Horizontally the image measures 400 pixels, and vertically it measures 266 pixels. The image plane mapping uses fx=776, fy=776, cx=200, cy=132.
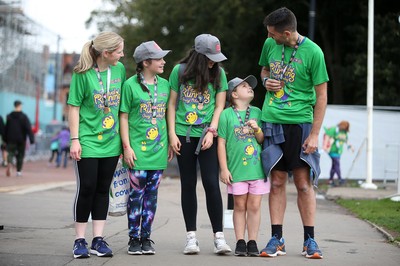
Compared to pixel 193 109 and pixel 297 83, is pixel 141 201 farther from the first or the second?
pixel 297 83

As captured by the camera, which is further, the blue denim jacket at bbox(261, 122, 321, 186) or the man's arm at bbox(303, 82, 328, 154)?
the blue denim jacket at bbox(261, 122, 321, 186)

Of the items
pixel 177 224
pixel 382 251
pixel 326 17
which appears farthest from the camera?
pixel 326 17

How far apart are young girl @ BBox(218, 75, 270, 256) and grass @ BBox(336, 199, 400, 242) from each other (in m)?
2.18

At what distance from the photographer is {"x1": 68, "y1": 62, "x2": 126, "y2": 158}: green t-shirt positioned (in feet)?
21.8

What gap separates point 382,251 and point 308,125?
155 centimetres

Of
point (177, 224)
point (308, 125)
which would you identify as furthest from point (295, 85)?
point (177, 224)

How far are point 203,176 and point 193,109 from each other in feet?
1.97

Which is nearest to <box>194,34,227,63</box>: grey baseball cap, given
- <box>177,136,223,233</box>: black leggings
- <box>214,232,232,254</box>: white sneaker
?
<box>177,136,223,233</box>: black leggings

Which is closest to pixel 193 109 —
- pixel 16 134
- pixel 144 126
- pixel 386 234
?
pixel 144 126

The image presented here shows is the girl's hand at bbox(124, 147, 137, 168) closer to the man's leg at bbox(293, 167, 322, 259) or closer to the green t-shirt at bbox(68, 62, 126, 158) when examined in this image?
the green t-shirt at bbox(68, 62, 126, 158)

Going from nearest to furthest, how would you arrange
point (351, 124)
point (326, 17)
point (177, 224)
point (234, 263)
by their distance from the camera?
point (234, 263)
point (177, 224)
point (351, 124)
point (326, 17)

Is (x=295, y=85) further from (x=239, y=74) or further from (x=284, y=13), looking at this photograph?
(x=239, y=74)

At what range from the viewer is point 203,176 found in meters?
6.89

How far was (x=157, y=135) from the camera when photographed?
22.5 feet
